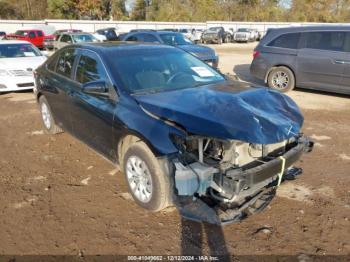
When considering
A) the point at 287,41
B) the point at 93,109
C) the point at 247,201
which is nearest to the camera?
the point at 247,201

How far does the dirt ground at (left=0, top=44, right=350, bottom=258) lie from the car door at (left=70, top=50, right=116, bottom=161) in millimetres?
486

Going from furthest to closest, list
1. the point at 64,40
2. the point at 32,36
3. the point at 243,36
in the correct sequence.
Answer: the point at 243,36, the point at 32,36, the point at 64,40

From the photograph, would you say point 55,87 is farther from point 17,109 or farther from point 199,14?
point 199,14

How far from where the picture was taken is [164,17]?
63250 mm

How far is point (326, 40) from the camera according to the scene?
341 inches

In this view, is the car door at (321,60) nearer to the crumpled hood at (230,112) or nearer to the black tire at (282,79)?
the black tire at (282,79)

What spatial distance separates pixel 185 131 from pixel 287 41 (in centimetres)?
730

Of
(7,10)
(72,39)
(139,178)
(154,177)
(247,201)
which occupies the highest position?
(7,10)

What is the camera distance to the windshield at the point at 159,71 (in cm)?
398

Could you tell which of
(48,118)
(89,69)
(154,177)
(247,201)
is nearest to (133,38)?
(48,118)

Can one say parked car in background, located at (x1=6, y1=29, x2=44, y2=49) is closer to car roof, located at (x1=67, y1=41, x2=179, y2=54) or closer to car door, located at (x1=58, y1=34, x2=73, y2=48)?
car door, located at (x1=58, y1=34, x2=73, y2=48)

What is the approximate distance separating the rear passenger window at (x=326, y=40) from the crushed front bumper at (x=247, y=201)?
597 cm

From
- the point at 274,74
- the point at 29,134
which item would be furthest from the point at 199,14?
the point at 29,134

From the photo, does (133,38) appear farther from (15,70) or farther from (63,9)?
(63,9)
